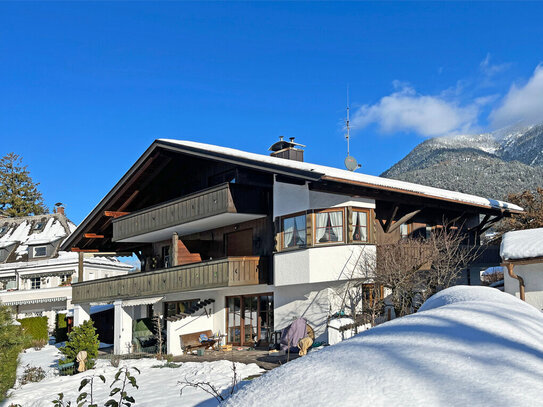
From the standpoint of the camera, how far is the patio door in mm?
22125

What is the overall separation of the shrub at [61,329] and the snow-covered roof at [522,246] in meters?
26.2

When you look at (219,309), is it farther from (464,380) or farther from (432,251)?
(464,380)

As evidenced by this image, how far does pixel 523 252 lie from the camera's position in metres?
A: 15.6

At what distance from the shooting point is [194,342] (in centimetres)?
2380

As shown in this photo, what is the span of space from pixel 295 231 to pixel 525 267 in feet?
24.1

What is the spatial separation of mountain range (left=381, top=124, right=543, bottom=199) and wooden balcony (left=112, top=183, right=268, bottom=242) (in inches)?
1375

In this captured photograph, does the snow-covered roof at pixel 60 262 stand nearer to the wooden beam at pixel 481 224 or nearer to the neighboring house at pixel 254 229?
the neighboring house at pixel 254 229

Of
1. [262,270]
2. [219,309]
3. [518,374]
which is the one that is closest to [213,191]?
[262,270]

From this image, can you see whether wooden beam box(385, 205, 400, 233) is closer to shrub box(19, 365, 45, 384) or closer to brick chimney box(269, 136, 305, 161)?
brick chimney box(269, 136, 305, 161)

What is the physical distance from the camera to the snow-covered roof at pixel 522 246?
15391mm

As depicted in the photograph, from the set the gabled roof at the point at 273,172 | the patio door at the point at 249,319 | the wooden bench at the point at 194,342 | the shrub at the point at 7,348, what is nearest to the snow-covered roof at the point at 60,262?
the gabled roof at the point at 273,172

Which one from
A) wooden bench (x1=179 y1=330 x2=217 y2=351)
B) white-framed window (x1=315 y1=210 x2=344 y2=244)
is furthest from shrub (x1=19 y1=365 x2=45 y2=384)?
white-framed window (x1=315 y1=210 x2=344 y2=244)

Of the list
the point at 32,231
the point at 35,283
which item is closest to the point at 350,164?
the point at 35,283

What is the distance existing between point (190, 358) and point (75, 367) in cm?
418
